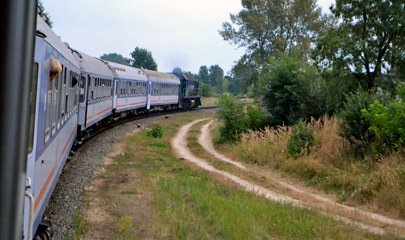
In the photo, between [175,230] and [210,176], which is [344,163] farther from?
[175,230]

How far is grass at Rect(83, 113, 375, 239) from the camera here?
331 inches

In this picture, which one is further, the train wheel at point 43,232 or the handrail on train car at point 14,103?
the train wheel at point 43,232

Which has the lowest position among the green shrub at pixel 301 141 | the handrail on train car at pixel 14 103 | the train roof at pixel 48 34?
the green shrub at pixel 301 141

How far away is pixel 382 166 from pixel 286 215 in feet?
16.8

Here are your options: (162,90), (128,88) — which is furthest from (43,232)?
(162,90)

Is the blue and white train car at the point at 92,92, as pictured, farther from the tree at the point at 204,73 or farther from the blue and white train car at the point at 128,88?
the tree at the point at 204,73

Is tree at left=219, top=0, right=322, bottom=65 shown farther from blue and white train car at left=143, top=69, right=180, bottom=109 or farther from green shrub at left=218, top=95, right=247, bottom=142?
green shrub at left=218, top=95, right=247, bottom=142

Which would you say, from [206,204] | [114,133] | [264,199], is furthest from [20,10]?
[114,133]

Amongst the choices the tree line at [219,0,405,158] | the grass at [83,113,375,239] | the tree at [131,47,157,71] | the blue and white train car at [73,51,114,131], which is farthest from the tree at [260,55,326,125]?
the tree at [131,47,157,71]

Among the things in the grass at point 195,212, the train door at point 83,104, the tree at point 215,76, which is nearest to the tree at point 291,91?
the grass at point 195,212

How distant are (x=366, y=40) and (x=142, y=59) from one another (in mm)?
74001

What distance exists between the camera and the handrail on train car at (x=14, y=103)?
131 cm

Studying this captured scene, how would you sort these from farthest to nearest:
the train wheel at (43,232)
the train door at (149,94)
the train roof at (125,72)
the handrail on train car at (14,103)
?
the train door at (149,94) < the train roof at (125,72) < the train wheel at (43,232) < the handrail on train car at (14,103)

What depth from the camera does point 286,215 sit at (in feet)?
32.9
